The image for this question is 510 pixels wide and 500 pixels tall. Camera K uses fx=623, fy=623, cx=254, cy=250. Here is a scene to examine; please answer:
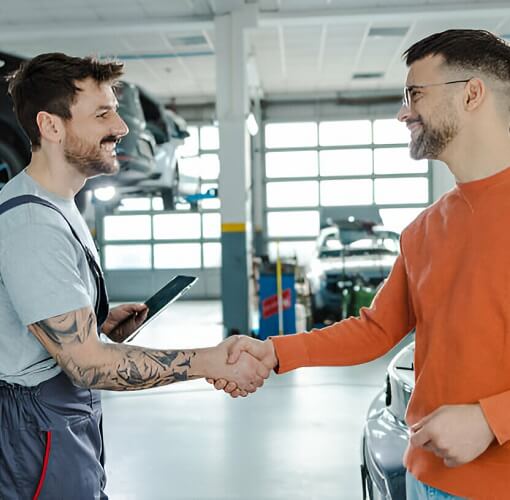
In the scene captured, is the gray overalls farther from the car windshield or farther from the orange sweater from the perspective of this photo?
the car windshield

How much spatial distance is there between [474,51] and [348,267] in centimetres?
705

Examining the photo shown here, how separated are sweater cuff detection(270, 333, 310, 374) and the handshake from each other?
0.06 metres

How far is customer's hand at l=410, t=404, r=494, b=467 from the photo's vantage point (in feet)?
3.79

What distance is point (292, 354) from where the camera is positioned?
167 cm

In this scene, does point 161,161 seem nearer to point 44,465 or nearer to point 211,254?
point 44,465

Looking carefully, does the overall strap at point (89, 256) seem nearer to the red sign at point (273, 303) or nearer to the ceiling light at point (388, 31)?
the red sign at point (273, 303)

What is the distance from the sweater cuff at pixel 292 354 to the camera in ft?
5.47

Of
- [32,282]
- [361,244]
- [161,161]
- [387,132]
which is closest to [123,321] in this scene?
[32,282]

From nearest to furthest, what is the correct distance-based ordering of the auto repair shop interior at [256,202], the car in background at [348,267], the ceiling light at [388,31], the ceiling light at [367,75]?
the auto repair shop interior at [256,202] → the car in background at [348,267] → the ceiling light at [388,31] → the ceiling light at [367,75]

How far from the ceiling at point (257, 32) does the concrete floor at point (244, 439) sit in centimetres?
464

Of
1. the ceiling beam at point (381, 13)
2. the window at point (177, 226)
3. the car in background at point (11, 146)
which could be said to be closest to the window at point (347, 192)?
the window at point (177, 226)

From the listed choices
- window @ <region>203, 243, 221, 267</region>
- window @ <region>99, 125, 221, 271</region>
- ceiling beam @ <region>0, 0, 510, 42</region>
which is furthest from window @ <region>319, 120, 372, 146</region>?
ceiling beam @ <region>0, 0, 510, 42</region>

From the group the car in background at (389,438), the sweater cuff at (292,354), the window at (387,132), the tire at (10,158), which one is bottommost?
the car in background at (389,438)

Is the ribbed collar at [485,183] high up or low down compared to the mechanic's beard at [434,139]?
down
